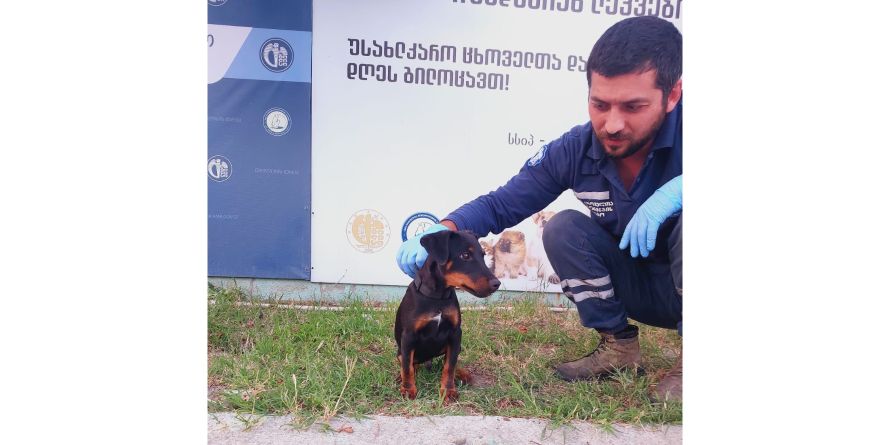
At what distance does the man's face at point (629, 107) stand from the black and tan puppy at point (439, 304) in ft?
2.26

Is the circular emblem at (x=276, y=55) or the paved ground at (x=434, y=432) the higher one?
the circular emblem at (x=276, y=55)

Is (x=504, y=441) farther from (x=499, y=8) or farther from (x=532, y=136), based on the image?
(x=499, y=8)

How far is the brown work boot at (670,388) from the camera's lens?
1.99 m

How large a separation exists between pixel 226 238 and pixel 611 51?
2.47m

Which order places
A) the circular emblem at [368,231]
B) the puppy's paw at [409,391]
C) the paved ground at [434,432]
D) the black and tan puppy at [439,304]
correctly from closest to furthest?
the paved ground at [434,432] < the black and tan puppy at [439,304] < the puppy's paw at [409,391] < the circular emblem at [368,231]

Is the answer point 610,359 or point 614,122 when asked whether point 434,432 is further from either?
point 614,122

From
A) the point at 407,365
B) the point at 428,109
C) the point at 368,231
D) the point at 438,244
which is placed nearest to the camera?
the point at 438,244

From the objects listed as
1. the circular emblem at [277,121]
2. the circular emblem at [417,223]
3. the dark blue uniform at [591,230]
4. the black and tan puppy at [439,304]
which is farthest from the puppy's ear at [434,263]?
the circular emblem at [277,121]

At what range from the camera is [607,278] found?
2.32 metres

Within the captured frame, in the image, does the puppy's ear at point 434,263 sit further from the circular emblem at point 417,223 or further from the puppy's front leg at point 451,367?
the circular emblem at point 417,223

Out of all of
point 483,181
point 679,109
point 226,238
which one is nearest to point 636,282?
point 679,109

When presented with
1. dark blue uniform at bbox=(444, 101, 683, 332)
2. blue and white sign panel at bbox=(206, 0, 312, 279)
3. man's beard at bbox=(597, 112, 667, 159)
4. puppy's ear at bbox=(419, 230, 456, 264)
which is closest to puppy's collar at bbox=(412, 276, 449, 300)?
puppy's ear at bbox=(419, 230, 456, 264)

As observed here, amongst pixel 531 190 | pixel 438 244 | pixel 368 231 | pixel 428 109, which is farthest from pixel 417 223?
pixel 438 244

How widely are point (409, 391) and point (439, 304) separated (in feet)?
1.15
